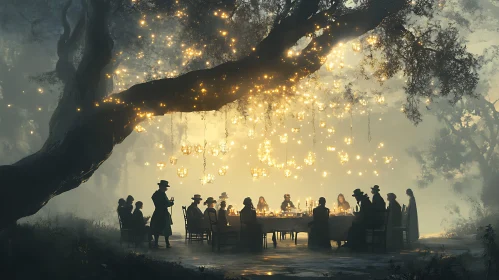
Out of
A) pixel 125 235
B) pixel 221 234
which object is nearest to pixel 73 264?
Result: pixel 221 234

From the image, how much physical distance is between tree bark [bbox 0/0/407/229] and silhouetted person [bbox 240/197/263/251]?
5155 mm

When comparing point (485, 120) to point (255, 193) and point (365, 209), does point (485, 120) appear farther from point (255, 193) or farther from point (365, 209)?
point (255, 193)

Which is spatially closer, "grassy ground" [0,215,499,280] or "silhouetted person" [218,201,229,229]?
"grassy ground" [0,215,499,280]

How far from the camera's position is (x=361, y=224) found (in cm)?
1497

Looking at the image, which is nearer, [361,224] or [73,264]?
[73,264]

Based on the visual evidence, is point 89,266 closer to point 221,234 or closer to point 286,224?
point 221,234

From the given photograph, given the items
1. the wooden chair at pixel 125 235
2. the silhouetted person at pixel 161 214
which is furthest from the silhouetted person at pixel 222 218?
the wooden chair at pixel 125 235

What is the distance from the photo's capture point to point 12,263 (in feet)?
28.0

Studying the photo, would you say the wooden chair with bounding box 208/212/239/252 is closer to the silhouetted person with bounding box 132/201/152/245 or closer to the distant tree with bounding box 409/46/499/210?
the silhouetted person with bounding box 132/201/152/245

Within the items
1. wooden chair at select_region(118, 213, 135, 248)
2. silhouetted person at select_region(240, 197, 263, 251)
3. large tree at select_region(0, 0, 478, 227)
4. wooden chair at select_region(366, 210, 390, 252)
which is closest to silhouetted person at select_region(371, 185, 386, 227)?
wooden chair at select_region(366, 210, 390, 252)

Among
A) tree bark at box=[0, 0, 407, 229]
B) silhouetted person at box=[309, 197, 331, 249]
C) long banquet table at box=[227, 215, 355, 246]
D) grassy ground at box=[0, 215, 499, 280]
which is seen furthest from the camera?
long banquet table at box=[227, 215, 355, 246]

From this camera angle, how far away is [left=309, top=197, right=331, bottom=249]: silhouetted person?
15.6 m

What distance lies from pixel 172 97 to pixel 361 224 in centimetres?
769

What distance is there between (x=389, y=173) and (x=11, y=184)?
73.1m
